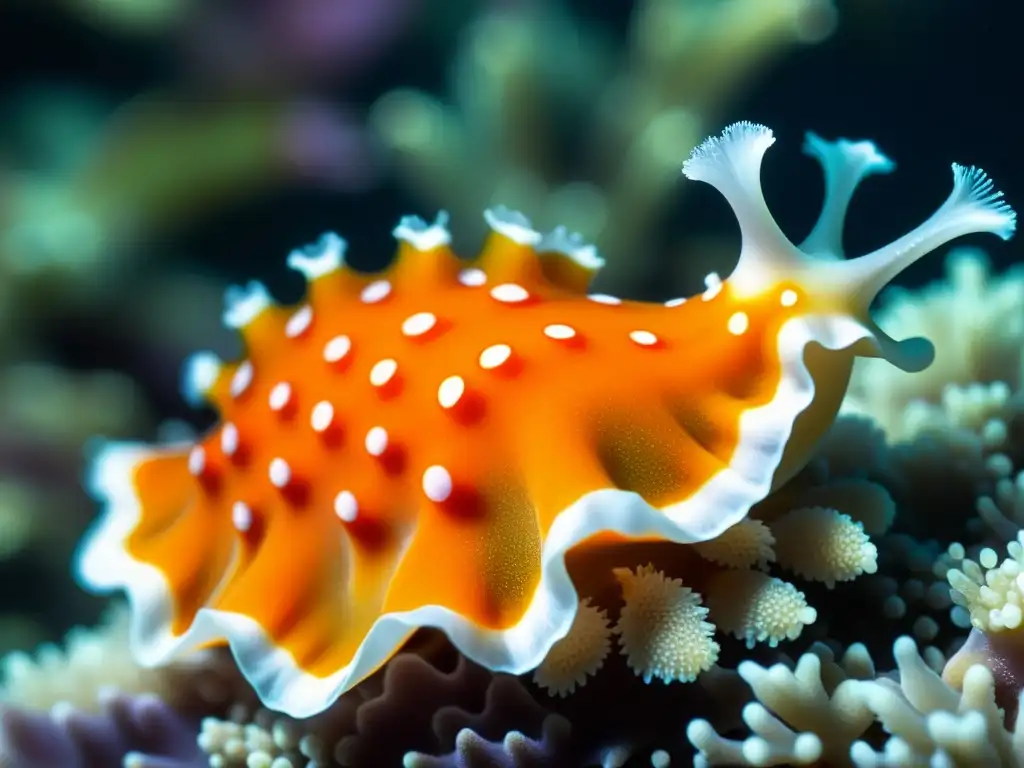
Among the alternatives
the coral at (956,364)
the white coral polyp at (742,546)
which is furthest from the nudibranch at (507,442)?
the coral at (956,364)

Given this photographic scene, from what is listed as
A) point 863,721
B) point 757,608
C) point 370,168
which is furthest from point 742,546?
point 370,168

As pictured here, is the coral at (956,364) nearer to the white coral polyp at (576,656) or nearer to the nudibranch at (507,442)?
the nudibranch at (507,442)

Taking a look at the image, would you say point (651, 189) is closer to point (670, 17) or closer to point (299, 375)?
point (670, 17)

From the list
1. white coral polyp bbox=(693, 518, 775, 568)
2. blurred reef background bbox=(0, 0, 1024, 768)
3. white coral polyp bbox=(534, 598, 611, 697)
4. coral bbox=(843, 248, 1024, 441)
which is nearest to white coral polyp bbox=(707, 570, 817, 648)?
white coral polyp bbox=(693, 518, 775, 568)

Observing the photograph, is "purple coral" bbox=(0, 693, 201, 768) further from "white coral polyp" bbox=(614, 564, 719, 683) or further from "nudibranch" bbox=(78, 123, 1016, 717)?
"white coral polyp" bbox=(614, 564, 719, 683)

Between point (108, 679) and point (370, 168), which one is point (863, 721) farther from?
point (370, 168)

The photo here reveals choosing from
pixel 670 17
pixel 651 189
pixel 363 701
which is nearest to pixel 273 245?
pixel 651 189
